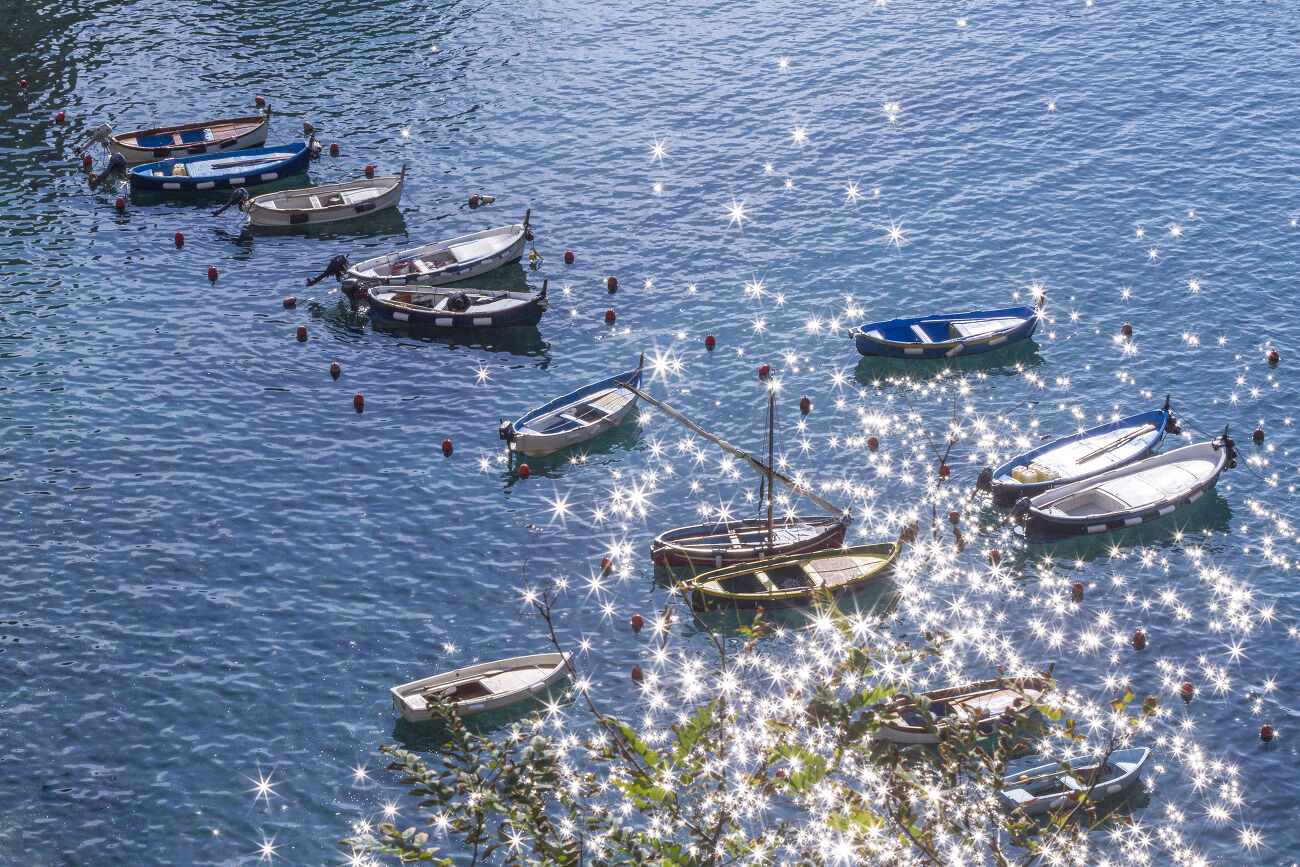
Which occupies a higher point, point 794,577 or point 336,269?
point 336,269

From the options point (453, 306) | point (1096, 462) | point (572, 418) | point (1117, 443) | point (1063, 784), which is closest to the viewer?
point (1063, 784)

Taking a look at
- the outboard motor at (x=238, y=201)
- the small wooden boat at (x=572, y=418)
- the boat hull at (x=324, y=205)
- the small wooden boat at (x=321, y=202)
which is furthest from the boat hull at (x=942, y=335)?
the outboard motor at (x=238, y=201)


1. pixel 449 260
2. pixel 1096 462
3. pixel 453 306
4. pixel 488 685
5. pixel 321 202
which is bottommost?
pixel 488 685

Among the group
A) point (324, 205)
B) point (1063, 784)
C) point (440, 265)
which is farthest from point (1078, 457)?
point (324, 205)

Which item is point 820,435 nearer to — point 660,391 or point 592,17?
point 660,391

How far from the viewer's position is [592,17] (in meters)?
97.9

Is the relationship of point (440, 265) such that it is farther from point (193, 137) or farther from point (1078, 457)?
point (1078, 457)

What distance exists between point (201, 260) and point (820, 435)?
35732mm

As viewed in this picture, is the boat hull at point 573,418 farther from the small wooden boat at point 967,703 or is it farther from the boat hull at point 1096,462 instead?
the small wooden boat at point 967,703

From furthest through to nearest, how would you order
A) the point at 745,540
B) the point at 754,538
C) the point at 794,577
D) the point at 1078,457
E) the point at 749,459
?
the point at 1078,457 → the point at 754,538 → the point at 745,540 → the point at 749,459 → the point at 794,577

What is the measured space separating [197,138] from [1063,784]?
6427 centimetres

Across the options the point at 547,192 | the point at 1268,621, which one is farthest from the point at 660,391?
the point at 1268,621

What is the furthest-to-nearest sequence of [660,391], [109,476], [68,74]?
[68,74] → [660,391] → [109,476]

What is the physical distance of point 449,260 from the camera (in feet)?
228
